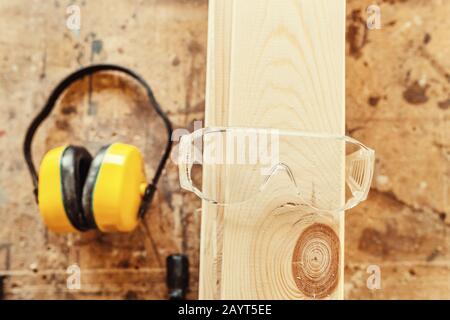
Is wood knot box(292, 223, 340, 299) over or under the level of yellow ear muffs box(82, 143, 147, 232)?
under

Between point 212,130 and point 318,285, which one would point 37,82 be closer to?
point 212,130

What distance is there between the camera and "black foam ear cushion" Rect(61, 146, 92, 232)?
2.97ft

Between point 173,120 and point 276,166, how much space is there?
24.2 inches

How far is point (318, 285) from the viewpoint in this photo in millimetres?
587

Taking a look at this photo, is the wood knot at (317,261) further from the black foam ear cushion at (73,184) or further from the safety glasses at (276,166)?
the black foam ear cushion at (73,184)

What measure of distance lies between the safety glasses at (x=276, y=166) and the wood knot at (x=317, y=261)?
38 millimetres

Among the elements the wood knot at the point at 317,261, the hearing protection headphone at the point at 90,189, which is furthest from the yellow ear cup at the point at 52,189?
the wood knot at the point at 317,261

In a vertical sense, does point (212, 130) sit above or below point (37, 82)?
below

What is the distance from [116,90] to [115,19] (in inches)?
8.0

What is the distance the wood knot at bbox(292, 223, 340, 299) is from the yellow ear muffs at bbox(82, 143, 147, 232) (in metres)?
0.47

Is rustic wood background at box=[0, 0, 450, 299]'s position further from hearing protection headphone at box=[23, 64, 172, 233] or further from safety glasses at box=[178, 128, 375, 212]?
safety glasses at box=[178, 128, 375, 212]

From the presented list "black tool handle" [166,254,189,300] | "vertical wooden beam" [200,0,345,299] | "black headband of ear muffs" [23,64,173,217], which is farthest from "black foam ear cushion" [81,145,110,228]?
"vertical wooden beam" [200,0,345,299]

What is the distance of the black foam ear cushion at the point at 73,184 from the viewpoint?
90 cm
